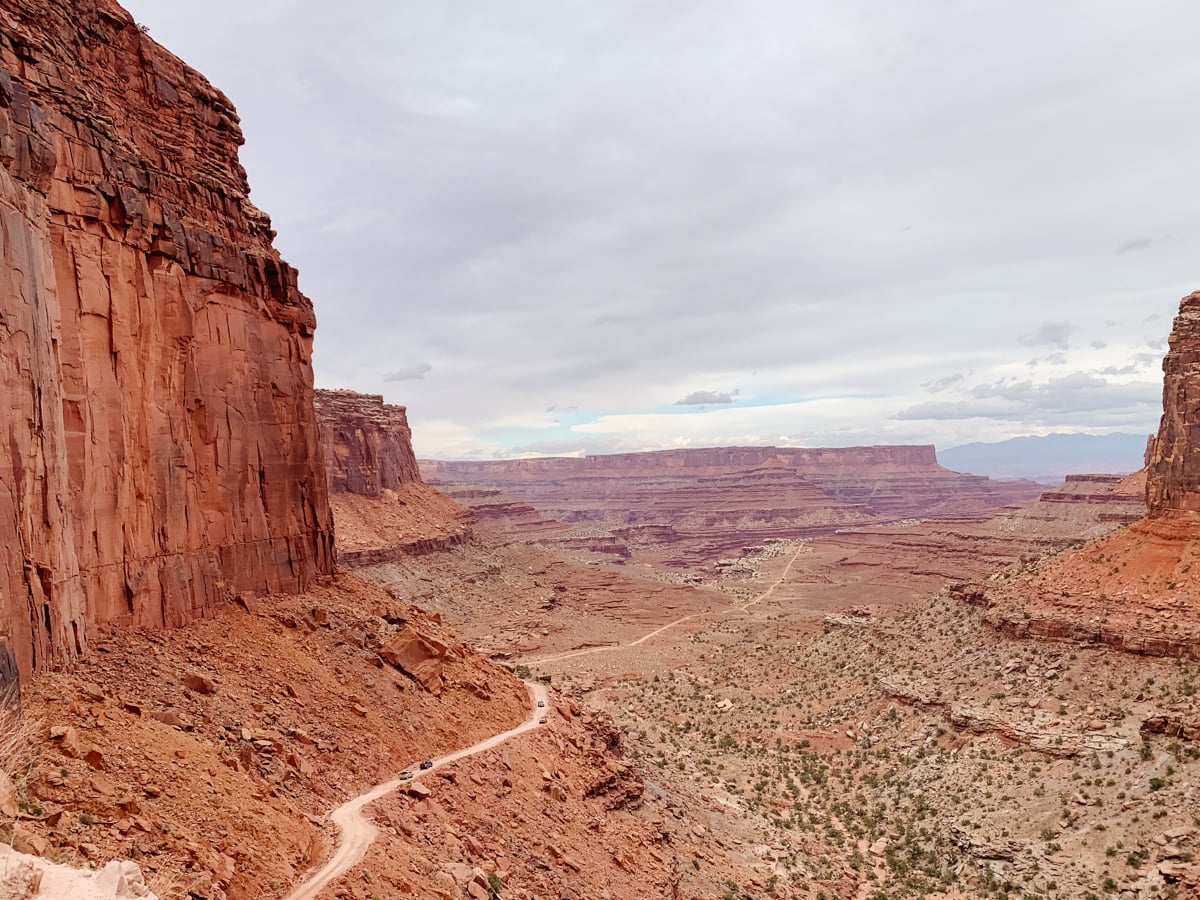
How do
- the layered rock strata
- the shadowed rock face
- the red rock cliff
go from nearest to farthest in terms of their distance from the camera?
the layered rock strata
the shadowed rock face
the red rock cliff

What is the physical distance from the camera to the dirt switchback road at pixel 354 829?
14.0 metres

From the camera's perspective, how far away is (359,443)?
84312 mm

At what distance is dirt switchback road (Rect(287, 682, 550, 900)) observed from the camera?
1397 centimetres

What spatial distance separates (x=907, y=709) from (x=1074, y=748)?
9477 mm

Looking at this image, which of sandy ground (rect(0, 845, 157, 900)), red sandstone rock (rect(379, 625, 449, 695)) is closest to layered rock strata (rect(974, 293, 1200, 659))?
red sandstone rock (rect(379, 625, 449, 695))

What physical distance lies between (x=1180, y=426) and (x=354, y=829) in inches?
1688

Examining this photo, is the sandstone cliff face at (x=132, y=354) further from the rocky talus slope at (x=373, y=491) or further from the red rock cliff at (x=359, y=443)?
the red rock cliff at (x=359, y=443)

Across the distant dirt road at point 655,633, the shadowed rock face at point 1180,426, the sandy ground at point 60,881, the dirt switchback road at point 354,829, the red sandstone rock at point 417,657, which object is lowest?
the distant dirt road at point 655,633

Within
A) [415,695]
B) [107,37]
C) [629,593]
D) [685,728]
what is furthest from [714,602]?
[107,37]

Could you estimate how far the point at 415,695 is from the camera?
24578 millimetres

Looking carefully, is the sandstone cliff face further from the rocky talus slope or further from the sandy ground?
→ the rocky talus slope

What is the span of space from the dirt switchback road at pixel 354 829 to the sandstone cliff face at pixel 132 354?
656 centimetres

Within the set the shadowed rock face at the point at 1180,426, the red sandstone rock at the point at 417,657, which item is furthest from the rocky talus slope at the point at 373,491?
the shadowed rock face at the point at 1180,426

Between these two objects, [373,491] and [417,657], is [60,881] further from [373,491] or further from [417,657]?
[373,491]
